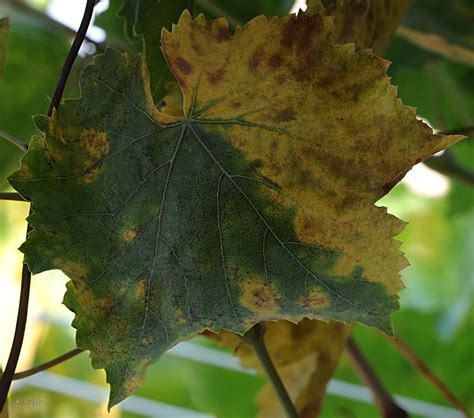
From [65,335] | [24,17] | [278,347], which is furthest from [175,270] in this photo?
[65,335]

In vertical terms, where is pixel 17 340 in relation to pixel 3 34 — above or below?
below

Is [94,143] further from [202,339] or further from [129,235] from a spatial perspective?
[202,339]

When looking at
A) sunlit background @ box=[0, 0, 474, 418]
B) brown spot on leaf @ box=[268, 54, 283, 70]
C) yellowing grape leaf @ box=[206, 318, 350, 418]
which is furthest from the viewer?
sunlit background @ box=[0, 0, 474, 418]

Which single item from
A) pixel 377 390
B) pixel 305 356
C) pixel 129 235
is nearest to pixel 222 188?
pixel 129 235

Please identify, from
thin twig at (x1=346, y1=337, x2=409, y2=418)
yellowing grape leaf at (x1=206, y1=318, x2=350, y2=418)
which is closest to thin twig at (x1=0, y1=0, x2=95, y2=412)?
yellowing grape leaf at (x1=206, y1=318, x2=350, y2=418)

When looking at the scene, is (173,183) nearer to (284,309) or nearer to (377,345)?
(284,309)

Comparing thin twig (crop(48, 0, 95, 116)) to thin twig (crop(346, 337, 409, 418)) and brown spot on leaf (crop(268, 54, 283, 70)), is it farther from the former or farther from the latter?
thin twig (crop(346, 337, 409, 418))
